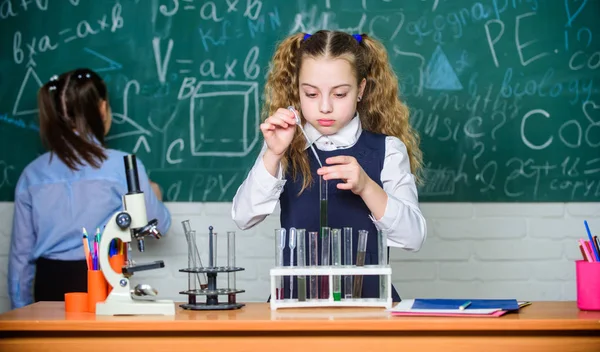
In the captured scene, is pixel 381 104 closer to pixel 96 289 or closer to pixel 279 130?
pixel 279 130

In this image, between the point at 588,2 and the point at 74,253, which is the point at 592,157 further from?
the point at 74,253

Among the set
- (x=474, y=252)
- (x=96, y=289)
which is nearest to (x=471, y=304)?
(x=96, y=289)

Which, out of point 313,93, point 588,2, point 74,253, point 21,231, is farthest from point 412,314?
point 588,2

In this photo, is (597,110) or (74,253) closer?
(74,253)

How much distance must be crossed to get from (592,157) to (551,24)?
Result: 0.58 m

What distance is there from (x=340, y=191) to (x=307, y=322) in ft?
2.51

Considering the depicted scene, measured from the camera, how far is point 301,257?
1.91 meters

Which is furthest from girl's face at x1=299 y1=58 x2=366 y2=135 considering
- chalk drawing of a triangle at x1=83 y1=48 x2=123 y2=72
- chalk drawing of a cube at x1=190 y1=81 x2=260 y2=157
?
chalk drawing of a triangle at x1=83 y1=48 x2=123 y2=72

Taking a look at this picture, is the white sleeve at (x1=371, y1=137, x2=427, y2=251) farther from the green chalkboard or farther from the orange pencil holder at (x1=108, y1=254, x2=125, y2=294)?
the green chalkboard

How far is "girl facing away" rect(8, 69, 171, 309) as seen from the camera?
316 cm

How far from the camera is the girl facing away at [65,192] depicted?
124 inches

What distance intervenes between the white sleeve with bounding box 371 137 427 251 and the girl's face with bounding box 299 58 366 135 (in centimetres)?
18

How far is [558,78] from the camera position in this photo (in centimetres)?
353

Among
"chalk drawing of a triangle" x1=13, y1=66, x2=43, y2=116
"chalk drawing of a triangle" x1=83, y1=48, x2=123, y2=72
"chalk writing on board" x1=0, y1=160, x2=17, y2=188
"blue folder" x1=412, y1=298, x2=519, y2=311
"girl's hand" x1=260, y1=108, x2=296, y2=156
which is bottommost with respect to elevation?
"blue folder" x1=412, y1=298, x2=519, y2=311
